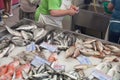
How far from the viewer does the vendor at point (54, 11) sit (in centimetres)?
209

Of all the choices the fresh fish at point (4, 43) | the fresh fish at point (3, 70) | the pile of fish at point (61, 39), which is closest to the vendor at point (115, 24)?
the pile of fish at point (61, 39)

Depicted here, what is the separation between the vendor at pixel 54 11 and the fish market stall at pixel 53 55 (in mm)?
158

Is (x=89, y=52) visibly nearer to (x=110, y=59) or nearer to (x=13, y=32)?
(x=110, y=59)

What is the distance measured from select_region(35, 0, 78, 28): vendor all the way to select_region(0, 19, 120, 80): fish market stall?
158mm

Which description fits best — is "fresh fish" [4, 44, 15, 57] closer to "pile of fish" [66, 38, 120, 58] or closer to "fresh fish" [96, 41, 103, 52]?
"pile of fish" [66, 38, 120, 58]

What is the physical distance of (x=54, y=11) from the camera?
6.89ft

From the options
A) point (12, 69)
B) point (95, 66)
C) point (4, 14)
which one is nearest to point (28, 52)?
point (12, 69)

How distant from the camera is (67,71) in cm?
161

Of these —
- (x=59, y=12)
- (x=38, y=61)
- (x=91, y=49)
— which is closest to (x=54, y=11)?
(x=59, y=12)

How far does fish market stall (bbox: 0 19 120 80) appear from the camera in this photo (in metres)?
1.54

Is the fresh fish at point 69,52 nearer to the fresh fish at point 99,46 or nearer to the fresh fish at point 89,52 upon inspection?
the fresh fish at point 89,52

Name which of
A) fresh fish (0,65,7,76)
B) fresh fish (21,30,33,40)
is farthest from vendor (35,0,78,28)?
fresh fish (0,65,7,76)

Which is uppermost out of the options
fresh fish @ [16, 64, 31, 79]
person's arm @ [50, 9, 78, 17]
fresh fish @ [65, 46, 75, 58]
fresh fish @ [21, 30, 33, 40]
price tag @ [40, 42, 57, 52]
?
person's arm @ [50, 9, 78, 17]

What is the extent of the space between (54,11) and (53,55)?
51 centimetres
